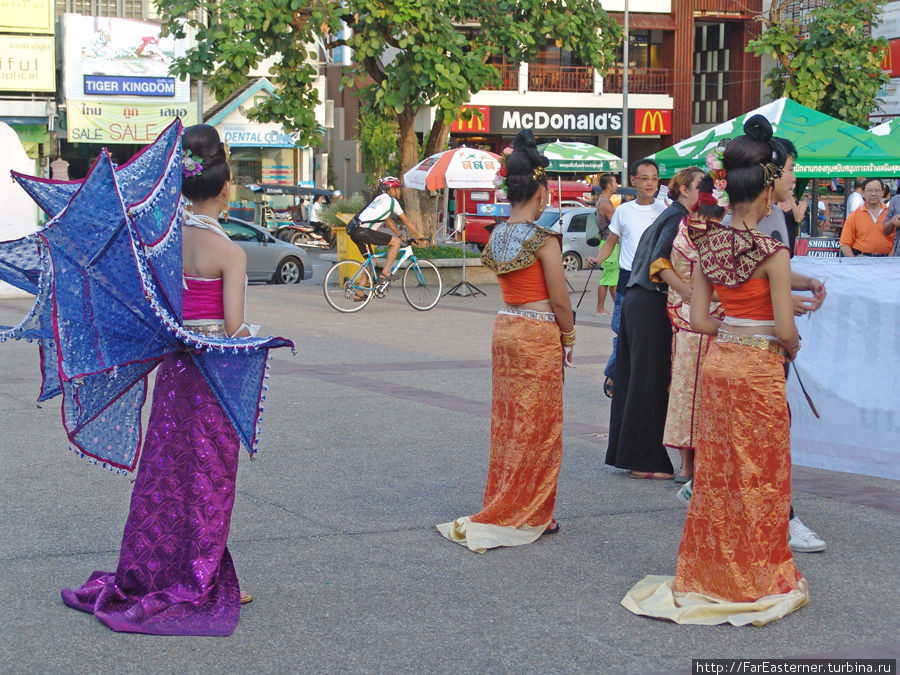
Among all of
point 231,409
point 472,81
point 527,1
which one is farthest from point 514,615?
point 527,1

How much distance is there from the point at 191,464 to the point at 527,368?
1.84 meters

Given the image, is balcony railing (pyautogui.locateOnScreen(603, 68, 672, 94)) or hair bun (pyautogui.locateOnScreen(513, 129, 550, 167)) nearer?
hair bun (pyautogui.locateOnScreen(513, 129, 550, 167))

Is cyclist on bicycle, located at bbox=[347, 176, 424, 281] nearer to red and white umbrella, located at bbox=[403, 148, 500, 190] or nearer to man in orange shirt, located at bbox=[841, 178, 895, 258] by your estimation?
red and white umbrella, located at bbox=[403, 148, 500, 190]

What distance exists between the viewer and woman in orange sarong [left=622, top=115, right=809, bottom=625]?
472cm

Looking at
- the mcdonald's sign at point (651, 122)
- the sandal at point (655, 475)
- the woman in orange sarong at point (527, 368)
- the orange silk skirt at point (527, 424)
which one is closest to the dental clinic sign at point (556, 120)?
the mcdonald's sign at point (651, 122)

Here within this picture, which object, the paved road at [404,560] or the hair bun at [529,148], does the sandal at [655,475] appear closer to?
the paved road at [404,560]

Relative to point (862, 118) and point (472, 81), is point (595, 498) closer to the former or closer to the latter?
point (472, 81)

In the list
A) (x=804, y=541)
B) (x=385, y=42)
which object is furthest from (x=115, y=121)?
(x=804, y=541)

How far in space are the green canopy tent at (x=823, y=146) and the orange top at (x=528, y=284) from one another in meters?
8.15

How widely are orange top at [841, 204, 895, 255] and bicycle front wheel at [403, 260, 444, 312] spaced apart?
562cm

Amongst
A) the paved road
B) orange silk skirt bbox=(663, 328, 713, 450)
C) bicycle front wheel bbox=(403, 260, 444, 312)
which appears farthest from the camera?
bicycle front wheel bbox=(403, 260, 444, 312)

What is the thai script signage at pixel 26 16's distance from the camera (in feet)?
117

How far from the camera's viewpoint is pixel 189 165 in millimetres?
4598

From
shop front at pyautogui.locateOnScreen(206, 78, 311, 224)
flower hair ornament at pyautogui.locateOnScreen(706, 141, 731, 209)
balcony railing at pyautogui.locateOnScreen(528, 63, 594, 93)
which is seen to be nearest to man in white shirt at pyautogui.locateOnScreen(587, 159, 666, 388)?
flower hair ornament at pyautogui.locateOnScreen(706, 141, 731, 209)
